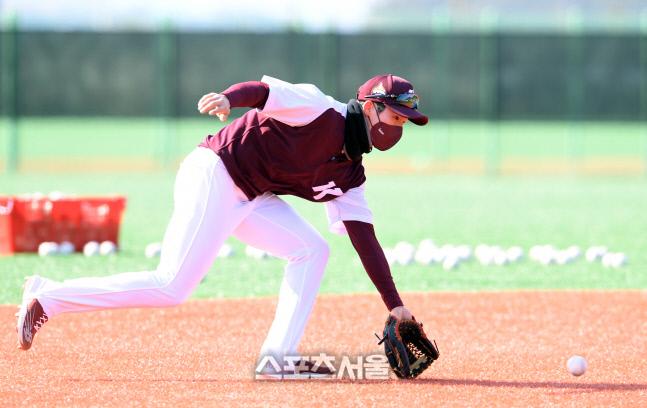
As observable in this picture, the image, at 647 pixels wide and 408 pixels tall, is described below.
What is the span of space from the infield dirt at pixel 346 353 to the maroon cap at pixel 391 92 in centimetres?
148

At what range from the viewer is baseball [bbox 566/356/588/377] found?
17.3 feet

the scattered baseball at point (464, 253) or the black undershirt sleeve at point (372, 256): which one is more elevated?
the black undershirt sleeve at point (372, 256)

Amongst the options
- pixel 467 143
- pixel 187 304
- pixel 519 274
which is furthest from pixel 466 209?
pixel 467 143

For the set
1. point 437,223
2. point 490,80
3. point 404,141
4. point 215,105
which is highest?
point 215,105

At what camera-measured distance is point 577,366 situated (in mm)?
5266

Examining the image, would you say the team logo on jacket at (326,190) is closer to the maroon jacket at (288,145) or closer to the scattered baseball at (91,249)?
the maroon jacket at (288,145)

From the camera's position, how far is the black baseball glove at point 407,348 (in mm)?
5227

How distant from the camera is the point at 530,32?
23.0m

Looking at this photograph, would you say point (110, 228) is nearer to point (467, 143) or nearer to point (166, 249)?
point (166, 249)

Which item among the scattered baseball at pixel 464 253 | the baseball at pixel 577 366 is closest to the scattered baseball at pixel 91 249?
the scattered baseball at pixel 464 253

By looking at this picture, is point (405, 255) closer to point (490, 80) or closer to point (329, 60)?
point (329, 60)

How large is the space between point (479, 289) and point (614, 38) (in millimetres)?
16397

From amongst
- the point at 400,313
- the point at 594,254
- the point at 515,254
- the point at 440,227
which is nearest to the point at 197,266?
the point at 400,313

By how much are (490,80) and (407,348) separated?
18.5 meters
